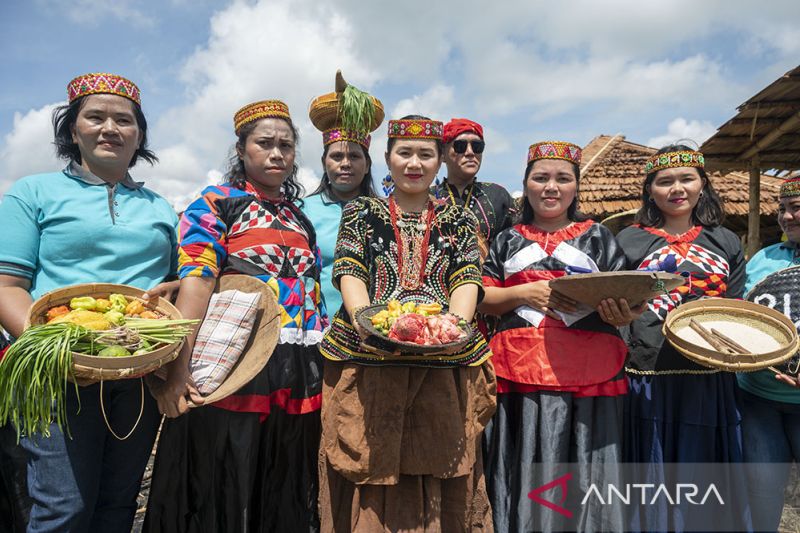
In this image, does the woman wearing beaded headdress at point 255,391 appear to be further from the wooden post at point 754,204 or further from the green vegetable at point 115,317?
the wooden post at point 754,204

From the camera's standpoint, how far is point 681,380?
3.01 metres

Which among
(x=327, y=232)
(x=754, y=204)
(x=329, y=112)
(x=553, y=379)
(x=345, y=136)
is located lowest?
(x=553, y=379)

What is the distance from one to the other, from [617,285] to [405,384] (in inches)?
43.0

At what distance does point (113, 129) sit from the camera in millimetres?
2561

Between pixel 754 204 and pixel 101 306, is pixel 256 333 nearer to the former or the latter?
pixel 101 306

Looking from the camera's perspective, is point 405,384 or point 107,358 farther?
point 405,384

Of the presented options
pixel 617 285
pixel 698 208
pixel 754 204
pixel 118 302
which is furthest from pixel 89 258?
pixel 754 204

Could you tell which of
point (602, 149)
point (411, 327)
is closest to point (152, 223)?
point (411, 327)

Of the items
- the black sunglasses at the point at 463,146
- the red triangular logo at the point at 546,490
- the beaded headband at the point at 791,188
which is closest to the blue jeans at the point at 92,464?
the red triangular logo at the point at 546,490

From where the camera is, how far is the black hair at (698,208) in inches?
128

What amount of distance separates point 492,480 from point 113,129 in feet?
8.67

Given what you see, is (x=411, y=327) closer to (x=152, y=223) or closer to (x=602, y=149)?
(x=152, y=223)

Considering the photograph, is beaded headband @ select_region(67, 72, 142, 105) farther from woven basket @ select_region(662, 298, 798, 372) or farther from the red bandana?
woven basket @ select_region(662, 298, 798, 372)

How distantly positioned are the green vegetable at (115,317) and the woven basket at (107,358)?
20cm
